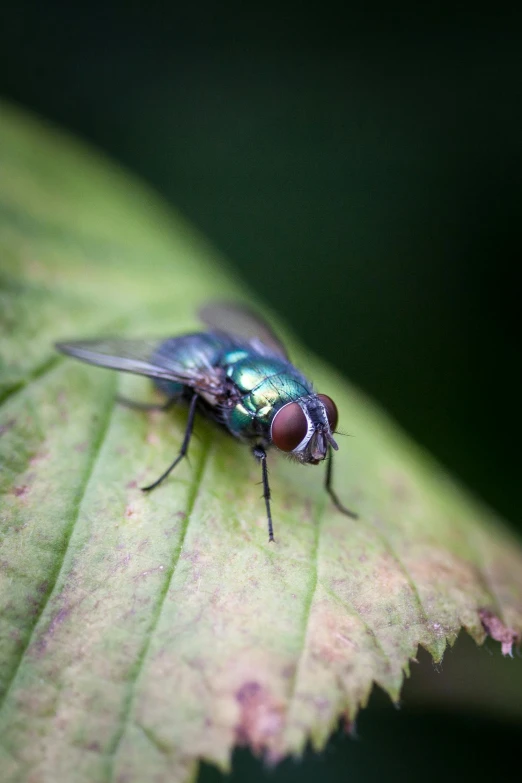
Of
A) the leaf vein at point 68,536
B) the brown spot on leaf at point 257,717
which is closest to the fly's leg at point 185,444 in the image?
the leaf vein at point 68,536

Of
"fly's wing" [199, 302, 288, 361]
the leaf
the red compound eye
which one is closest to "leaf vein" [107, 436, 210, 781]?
the leaf

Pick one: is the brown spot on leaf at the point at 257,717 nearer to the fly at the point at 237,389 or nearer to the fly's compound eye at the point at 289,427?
the fly at the point at 237,389

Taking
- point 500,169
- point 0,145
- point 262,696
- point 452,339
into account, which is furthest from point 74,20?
point 262,696

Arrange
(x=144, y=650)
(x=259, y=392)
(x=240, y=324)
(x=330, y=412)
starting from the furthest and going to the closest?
(x=240, y=324), (x=259, y=392), (x=330, y=412), (x=144, y=650)

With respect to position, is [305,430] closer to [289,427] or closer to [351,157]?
[289,427]

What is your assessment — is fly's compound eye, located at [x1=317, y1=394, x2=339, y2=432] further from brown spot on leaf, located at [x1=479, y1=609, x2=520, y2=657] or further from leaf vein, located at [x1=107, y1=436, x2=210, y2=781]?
brown spot on leaf, located at [x1=479, y1=609, x2=520, y2=657]

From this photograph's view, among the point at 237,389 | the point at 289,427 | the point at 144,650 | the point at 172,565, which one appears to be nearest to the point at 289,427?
the point at 289,427
